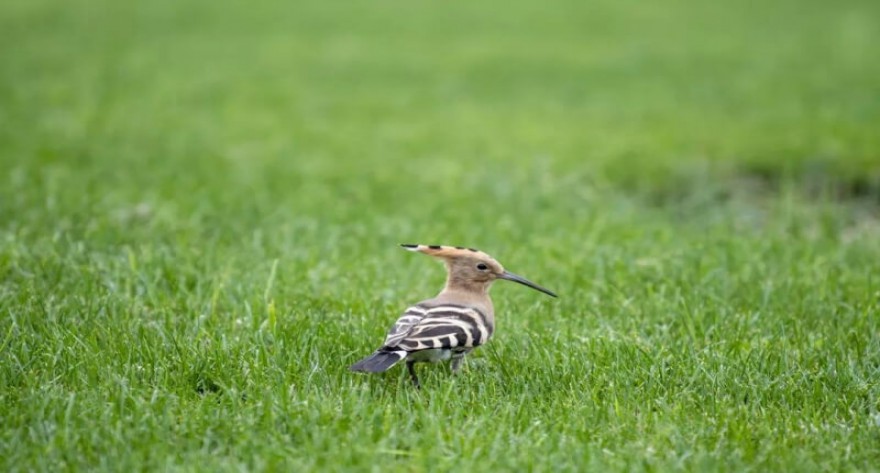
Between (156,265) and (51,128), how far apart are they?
5.29 metres

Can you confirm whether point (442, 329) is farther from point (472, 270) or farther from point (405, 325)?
point (472, 270)

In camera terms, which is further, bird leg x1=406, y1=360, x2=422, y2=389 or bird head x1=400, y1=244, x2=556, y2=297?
bird head x1=400, y1=244, x2=556, y2=297

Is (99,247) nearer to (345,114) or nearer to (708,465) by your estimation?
(708,465)

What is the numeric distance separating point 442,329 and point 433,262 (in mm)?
2461

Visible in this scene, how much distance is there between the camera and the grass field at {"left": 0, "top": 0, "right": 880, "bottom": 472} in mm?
4059

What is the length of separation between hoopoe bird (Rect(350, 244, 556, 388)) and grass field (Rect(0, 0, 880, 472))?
0.17 meters

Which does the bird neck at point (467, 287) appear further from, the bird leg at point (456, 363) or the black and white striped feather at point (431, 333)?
the bird leg at point (456, 363)

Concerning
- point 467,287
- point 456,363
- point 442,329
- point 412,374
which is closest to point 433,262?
point 467,287

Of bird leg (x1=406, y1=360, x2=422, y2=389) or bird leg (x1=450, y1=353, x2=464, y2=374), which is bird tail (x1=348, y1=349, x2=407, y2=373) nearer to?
bird leg (x1=406, y1=360, x2=422, y2=389)

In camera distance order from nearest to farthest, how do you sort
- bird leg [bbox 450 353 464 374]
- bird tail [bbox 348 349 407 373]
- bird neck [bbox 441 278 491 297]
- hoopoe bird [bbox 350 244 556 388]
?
bird tail [bbox 348 349 407 373]
hoopoe bird [bbox 350 244 556 388]
bird leg [bbox 450 353 464 374]
bird neck [bbox 441 278 491 297]

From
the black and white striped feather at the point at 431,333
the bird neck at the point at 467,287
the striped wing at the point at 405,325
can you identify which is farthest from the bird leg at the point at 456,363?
the bird neck at the point at 467,287

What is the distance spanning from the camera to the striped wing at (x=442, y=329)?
4.38m

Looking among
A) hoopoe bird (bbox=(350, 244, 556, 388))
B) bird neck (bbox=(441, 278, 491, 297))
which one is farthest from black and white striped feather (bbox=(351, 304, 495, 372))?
bird neck (bbox=(441, 278, 491, 297))

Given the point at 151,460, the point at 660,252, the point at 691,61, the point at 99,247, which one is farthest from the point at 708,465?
the point at 691,61
